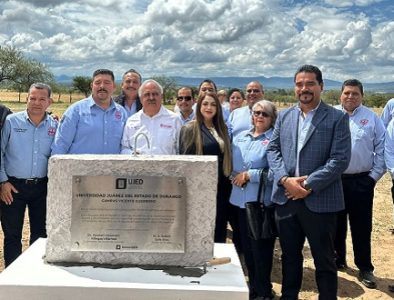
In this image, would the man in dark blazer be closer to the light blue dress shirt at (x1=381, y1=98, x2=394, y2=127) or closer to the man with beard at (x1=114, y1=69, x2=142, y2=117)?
the man with beard at (x1=114, y1=69, x2=142, y2=117)

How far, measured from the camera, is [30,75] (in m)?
57.5

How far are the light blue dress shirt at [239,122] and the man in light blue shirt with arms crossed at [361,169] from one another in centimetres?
108

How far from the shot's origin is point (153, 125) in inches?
175

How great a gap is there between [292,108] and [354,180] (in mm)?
1471

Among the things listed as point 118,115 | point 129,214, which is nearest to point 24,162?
point 118,115

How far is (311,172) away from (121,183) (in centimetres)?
176

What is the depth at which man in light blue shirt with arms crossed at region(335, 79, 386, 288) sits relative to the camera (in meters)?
5.14

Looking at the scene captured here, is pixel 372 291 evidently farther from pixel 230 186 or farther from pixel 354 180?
pixel 230 186

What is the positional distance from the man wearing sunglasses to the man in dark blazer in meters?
1.89

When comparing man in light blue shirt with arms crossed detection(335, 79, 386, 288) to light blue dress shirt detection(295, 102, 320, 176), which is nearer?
light blue dress shirt detection(295, 102, 320, 176)

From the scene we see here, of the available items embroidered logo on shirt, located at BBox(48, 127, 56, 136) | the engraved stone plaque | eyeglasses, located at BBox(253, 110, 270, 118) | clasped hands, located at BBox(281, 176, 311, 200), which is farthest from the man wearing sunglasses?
the engraved stone plaque

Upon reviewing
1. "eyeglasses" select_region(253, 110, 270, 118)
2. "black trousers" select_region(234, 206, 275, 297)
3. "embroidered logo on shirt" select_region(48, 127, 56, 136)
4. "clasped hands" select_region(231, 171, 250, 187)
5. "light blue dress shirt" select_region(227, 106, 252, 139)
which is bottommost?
"black trousers" select_region(234, 206, 275, 297)

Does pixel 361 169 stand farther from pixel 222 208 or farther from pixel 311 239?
pixel 222 208

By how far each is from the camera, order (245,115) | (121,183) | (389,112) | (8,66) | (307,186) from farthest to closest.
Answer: (8,66), (389,112), (245,115), (307,186), (121,183)
